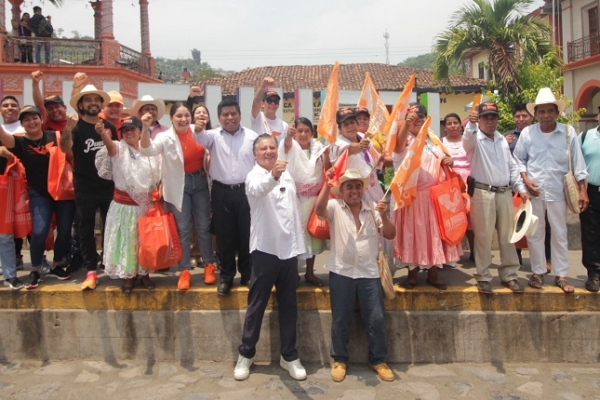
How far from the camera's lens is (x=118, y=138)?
482 cm

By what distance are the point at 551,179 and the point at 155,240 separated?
3556mm

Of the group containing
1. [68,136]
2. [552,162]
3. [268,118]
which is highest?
[268,118]

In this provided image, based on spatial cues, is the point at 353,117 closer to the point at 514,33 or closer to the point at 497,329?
the point at 497,329

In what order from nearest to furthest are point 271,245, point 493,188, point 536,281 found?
1. point 271,245
2. point 493,188
3. point 536,281

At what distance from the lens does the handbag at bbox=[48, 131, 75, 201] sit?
471 centimetres

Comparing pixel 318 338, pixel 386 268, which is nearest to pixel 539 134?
pixel 386 268

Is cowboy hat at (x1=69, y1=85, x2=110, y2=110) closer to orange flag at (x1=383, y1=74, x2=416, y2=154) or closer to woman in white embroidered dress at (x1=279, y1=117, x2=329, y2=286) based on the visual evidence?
woman in white embroidered dress at (x1=279, y1=117, x2=329, y2=286)

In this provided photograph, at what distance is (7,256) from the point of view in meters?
4.62

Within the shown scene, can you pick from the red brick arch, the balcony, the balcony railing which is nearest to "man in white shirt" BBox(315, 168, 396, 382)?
the balcony

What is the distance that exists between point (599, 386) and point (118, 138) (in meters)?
4.75

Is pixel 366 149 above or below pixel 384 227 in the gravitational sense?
above

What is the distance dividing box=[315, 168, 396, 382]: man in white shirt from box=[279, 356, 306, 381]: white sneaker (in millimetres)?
253

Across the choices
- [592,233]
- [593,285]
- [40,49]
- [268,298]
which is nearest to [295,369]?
[268,298]

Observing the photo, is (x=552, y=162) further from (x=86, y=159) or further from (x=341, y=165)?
(x=86, y=159)
